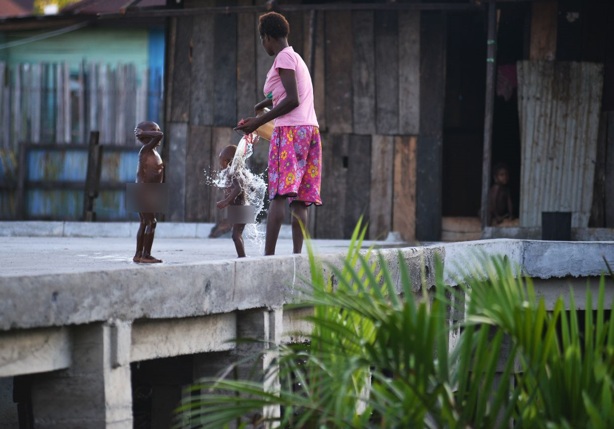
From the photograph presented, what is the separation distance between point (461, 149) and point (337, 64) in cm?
329

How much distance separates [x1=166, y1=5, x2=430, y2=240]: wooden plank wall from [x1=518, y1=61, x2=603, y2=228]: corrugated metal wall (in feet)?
3.57

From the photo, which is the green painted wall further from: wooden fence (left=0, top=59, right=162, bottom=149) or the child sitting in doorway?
the child sitting in doorway

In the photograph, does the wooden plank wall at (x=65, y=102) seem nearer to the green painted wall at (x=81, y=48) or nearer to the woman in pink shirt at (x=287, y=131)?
the green painted wall at (x=81, y=48)

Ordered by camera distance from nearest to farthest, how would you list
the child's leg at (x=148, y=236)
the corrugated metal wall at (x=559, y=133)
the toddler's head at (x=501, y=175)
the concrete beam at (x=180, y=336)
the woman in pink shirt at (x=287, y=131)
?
the concrete beam at (x=180, y=336) < the child's leg at (x=148, y=236) < the woman in pink shirt at (x=287, y=131) < the corrugated metal wall at (x=559, y=133) < the toddler's head at (x=501, y=175)

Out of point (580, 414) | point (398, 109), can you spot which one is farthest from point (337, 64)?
point (580, 414)

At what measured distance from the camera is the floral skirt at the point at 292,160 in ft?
25.6

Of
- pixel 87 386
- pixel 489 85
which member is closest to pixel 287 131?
pixel 87 386

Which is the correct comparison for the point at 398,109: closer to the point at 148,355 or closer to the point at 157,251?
the point at 157,251

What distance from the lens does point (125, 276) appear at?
5547 millimetres

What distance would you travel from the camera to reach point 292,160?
7.82 metres

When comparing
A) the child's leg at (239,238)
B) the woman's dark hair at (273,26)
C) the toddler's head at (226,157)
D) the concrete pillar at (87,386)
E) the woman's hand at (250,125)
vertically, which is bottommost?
the concrete pillar at (87,386)

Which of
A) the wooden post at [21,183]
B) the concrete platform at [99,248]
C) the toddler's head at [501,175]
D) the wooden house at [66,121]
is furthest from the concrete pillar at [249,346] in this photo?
the wooden post at [21,183]

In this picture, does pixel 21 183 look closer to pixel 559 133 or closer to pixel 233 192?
pixel 559 133

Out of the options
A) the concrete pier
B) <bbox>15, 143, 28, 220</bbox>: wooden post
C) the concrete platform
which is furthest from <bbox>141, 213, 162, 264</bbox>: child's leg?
<bbox>15, 143, 28, 220</bbox>: wooden post
